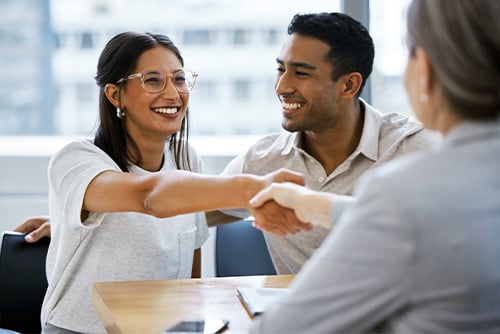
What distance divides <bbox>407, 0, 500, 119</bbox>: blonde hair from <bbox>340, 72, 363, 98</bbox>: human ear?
1642mm

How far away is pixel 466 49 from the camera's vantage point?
1.14 metres

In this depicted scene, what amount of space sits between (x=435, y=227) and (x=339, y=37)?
5.94 ft

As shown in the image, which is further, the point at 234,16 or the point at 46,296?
the point at 234,16

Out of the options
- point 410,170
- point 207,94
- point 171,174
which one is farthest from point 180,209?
point 207,94

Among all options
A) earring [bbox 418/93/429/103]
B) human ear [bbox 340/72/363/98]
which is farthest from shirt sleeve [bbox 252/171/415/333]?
human ear [bbox 340/72/363/98]

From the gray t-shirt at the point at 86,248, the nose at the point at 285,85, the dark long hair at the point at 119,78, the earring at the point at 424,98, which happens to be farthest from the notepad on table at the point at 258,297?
the nose at the point at 285,85

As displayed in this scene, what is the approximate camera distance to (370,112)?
2771mm

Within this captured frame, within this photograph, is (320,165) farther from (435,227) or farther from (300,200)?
(435,227)

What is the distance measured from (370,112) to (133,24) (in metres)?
1.51

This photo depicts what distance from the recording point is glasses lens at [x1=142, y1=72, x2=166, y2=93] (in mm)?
2564

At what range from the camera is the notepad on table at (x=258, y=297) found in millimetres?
1888

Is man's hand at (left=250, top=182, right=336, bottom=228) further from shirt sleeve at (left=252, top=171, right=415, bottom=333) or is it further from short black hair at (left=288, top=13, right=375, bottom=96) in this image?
short black hair at (left=288, top=13, right=375, bottom=96)

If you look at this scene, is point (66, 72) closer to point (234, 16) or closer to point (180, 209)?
point (234, 16)

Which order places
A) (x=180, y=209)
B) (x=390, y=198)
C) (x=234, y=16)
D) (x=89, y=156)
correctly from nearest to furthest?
(x=390, y=198) < (x=180, y=209) < (x=89, y=156) < (x=234, y=16)
